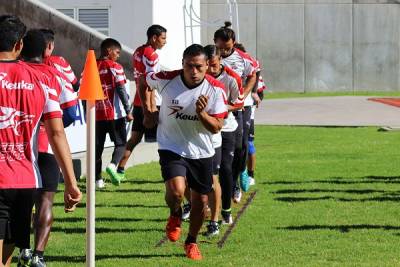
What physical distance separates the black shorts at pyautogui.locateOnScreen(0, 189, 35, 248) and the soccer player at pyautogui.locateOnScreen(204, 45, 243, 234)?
437 cm

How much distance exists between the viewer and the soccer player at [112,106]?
15539 mm

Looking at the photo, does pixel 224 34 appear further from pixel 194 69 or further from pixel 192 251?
pixel 192 251

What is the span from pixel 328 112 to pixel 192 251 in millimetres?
23364

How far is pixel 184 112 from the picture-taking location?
32.8 ft

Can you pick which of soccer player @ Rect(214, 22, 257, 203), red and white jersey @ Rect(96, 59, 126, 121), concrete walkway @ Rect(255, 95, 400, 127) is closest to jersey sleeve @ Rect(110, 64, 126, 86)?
red and white jersey @ Rect(96, 59, 126, 121)

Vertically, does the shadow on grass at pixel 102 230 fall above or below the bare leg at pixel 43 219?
below

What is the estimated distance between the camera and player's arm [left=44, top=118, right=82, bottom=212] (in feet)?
22.2

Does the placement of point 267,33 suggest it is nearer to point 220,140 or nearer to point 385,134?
point 385,134

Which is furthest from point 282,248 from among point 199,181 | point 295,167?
point 295,167

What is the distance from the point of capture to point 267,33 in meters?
45.7

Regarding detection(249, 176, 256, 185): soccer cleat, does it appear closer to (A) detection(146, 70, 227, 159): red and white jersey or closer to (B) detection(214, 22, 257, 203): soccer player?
(B) detection(214, 22, 257, 203): soccer player

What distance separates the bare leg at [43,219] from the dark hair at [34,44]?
3.58ft

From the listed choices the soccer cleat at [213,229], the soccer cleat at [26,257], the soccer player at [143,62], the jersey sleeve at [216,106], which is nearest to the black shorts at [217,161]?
the soccer cleat at [213,229]

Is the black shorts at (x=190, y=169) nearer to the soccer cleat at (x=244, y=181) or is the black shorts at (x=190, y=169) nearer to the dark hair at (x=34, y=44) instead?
the dark hair at (x=34, y=44)
